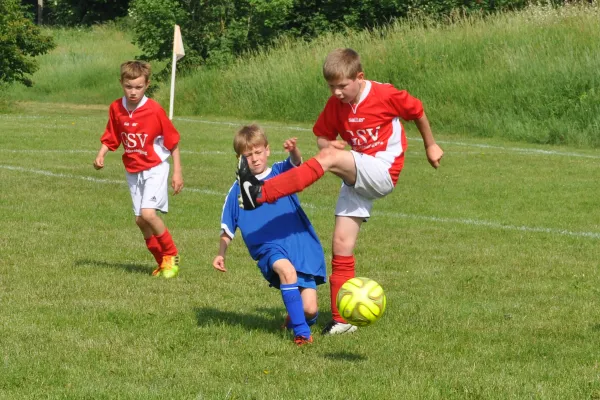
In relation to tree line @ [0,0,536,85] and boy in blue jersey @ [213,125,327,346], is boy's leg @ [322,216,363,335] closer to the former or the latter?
boy in blue jersey @ [213,125,327,346]

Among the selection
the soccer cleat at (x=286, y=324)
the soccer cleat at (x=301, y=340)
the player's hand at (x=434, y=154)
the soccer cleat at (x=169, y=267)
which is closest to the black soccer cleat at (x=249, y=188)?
the soccer cleat at (x=301, y=340)

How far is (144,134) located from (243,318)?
7.83ft

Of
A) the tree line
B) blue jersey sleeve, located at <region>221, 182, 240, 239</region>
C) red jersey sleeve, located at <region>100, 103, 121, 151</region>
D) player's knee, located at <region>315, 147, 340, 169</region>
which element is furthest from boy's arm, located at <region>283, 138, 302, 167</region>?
the tree line

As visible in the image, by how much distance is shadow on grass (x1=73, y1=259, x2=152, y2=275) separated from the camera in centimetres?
902

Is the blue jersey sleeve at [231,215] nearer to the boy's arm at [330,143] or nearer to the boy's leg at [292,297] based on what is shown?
the boy's leg at [292,297]

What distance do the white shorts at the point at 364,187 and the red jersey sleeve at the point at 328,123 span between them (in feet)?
1.31

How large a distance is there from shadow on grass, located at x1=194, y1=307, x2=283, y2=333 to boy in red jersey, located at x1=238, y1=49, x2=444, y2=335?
0.42 metres

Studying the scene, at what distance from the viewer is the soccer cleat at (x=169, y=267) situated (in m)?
8.70

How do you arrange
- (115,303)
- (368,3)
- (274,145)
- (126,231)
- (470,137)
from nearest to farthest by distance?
(115,303), (126,231), (274,145), (470,137), (368,3)

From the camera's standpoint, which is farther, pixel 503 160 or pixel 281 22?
pixel 281 22

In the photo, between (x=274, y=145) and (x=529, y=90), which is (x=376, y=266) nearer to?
(x=274, y=145)

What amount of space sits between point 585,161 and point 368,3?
20202 millimetres

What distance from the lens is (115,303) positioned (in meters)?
7.52

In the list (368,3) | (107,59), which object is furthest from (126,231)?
(107,59)
